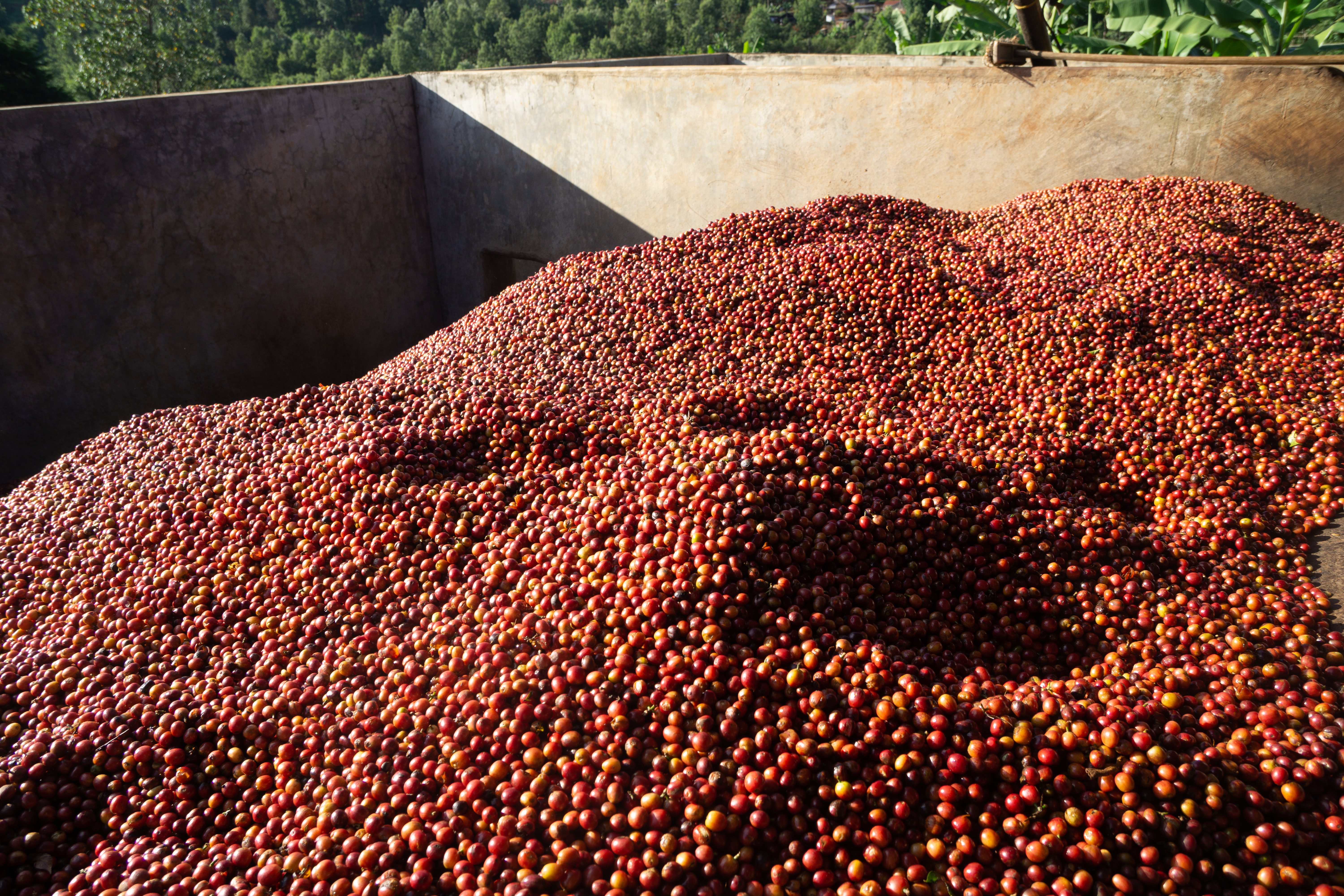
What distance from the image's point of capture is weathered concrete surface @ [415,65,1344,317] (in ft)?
14.2

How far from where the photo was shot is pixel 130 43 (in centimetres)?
2373

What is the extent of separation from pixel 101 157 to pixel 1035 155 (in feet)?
21.3

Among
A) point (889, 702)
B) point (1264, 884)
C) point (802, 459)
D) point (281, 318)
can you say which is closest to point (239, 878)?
point (889, 702)

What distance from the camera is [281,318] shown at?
675cm

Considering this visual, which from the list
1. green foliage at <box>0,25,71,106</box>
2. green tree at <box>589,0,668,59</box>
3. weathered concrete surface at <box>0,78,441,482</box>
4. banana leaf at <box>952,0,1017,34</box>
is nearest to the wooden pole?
banana leaf at <box>952,0,1017,34</box>

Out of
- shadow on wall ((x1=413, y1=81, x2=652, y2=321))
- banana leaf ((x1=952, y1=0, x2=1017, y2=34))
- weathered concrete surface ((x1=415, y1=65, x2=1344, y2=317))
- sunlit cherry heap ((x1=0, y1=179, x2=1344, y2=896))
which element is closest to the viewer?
sunlit cherry heap ((x1=0, y1=179, x2=1344, y2=896))

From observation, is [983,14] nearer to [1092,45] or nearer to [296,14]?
[1092,45]

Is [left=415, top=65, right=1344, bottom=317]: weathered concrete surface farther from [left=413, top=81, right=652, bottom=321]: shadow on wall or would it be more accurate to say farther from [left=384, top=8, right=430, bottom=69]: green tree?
[left=384, top=8, right=430, bottom=69]: green tree

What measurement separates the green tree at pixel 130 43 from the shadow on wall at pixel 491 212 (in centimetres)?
2182

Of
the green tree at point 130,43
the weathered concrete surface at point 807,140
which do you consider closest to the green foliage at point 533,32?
the green tree at point 130,43

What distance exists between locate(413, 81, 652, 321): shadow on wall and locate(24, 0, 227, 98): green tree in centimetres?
2182

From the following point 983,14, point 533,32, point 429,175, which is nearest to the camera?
point 429,175

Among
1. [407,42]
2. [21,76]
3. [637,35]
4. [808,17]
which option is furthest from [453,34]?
[21,76]

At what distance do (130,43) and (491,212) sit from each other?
977 inches
